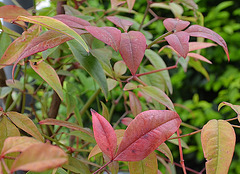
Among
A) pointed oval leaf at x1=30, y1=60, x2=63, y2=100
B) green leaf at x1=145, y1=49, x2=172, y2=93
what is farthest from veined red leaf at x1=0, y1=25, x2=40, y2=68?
green leaf at x1=145, y1=49, x2=172, y2=93

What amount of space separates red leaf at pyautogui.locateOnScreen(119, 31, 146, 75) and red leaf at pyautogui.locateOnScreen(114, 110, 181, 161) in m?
0.05

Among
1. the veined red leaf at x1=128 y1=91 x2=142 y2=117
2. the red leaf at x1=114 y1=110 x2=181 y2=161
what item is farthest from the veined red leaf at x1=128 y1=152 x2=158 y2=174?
the veined red leaf at x1=128 y1=91 x2=142 y2=117

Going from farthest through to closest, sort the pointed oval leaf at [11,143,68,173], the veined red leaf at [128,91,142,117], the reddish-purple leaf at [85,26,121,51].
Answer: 1. the veined red leaf at [128,91,142,117]
2. the reddish-purple leaf at [85,26,121,51]
3. the pointed oval leaf at [11,143,68,173]

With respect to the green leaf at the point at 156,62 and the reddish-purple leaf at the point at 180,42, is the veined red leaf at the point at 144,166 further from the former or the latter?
the green leaf at the point at 156,62

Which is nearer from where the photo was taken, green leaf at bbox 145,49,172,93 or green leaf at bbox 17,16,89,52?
green leaf at bbox 17,16,89,52

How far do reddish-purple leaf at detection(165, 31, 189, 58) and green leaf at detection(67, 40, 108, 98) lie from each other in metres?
0.09

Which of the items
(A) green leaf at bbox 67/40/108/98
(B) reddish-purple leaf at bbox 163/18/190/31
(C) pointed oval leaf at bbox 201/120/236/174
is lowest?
(C) pointed oval leaf at bbox 201/120/236/174

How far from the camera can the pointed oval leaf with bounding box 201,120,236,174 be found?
250mm

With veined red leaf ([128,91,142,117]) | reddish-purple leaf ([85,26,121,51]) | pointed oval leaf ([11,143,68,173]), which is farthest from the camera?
veined red leaf ([128,91,142,117])

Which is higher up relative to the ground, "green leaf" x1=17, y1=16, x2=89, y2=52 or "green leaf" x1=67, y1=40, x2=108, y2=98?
"green leaf" x1=17, y1=16, x2=89, y2=52

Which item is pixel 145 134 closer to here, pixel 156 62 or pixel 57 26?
pixel 57 26

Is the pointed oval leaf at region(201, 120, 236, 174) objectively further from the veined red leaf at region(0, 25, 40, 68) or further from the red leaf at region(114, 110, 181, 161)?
the veined red leaf at region(0, 25, 40, 68)

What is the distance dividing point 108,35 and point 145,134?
0.10 m

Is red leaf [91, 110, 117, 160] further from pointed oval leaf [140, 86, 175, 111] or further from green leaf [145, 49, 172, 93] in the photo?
green leaf [145, 49, 172, 93]
